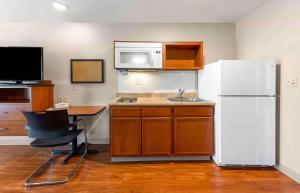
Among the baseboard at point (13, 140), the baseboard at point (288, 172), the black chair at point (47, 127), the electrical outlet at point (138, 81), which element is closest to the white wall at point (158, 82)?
the electrical outlet at point (138, 81)

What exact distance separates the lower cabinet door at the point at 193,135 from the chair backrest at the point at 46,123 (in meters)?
1.52

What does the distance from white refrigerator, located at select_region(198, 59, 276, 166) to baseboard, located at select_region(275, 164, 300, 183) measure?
0.11 meters

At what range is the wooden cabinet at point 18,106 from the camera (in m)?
3.38

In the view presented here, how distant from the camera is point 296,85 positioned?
240 cm

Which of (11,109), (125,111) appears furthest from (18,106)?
(125,111)

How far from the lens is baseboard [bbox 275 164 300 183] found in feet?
7.97

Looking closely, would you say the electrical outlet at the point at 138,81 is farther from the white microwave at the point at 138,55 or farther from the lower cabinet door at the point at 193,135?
the lower cabinet door at the point at 193,135

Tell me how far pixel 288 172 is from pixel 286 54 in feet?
4.74

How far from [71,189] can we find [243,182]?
1961 mm

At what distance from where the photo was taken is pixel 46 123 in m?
2.50

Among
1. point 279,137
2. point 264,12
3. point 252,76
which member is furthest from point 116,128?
point 264,12

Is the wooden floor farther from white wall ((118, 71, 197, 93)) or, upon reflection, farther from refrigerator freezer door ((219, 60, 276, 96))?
white wall ((118, 71, 197, 93))

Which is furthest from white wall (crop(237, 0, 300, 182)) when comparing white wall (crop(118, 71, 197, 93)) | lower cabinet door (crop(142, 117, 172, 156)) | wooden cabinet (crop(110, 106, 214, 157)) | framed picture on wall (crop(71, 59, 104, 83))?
framed picture on wall (crop(71, 59, 104, 83))

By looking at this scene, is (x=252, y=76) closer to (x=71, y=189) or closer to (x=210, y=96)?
(x=210, y=96)
